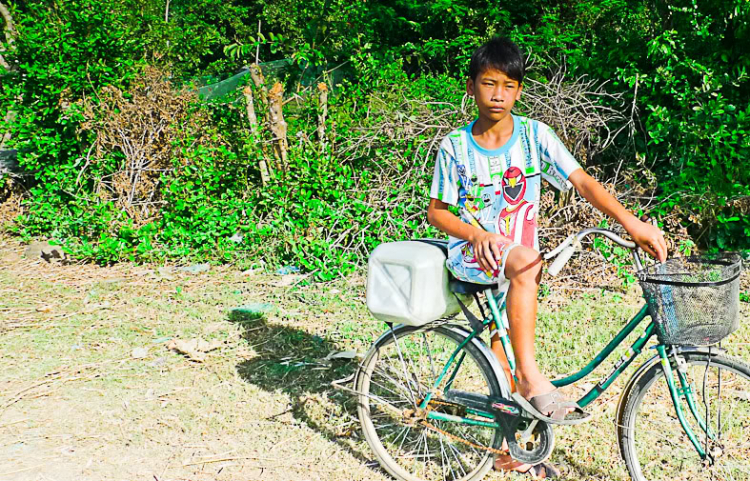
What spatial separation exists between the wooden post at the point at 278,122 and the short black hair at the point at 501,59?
171 inches

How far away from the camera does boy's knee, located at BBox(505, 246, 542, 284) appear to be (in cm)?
273

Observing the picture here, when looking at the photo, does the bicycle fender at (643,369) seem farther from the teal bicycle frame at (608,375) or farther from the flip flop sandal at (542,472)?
the flip flop sandal at (542,472)

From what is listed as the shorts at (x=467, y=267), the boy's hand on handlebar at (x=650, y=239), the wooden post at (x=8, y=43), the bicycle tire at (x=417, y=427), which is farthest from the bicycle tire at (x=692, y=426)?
the wooden post at (x=8, y=43)

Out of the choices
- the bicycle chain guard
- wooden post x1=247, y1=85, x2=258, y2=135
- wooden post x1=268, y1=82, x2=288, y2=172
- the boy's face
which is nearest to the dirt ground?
the bicycle chain guard

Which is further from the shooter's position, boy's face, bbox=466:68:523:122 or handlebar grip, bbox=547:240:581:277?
boy's face, bbox=466:68:523:122

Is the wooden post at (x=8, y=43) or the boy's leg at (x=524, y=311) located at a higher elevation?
the wooden post at (x=8, y=43)

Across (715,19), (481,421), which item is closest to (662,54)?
(715,19)

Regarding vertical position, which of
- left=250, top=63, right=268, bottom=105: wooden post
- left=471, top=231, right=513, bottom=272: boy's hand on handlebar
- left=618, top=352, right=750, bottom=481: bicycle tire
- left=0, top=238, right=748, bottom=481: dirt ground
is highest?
left=250, top=63, right=268, bottom=105: wooden post

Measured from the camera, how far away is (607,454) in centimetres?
351

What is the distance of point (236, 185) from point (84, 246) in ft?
5.50

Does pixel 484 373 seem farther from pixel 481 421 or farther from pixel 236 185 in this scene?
pixel 236 185

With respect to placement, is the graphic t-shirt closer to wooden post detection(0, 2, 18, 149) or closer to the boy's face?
the boy's face

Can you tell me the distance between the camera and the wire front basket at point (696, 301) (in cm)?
242

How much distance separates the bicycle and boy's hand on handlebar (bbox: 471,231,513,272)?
0.77 ft
